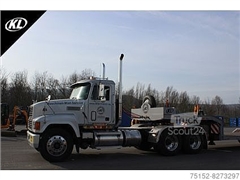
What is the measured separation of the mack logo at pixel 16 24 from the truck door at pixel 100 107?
10.8ft

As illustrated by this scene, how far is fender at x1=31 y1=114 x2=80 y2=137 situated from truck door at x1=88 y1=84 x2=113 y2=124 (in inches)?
25.3

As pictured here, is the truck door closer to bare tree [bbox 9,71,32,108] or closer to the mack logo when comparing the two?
the mack logo

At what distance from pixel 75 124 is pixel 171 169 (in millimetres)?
3602

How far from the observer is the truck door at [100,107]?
35.7 feet

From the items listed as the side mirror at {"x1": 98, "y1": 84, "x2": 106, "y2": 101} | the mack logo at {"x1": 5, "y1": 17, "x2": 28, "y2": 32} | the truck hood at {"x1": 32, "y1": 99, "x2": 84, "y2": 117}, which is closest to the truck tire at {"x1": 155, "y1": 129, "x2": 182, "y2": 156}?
the side mirror at {"x1": 98, "y1": 84, "x2": 106, "y2": 101}

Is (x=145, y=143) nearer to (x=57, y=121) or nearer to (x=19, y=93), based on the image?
(x=57, y=121)

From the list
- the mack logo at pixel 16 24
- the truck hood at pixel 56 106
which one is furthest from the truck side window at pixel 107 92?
the mack logo at pixel 16 24

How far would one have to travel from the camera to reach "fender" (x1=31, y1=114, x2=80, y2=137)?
32.9 feet

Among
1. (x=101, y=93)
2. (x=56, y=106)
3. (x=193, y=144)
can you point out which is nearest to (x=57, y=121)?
(x=56, y=106)

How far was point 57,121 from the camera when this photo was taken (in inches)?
401

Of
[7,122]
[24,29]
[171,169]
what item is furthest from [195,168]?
[7,122]

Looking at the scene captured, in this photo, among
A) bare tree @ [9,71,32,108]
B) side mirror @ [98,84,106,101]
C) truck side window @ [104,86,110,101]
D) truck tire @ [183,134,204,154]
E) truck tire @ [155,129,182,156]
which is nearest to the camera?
side mirror @ [98,84,106,101]

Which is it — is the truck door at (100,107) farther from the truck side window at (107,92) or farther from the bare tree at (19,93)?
the bare tree at (19,93)

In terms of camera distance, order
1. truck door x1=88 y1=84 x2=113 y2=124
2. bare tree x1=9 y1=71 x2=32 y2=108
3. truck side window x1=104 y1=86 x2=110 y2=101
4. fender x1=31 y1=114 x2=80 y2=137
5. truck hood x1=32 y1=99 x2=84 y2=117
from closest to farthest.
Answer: fender x1=31 y1=114 x2=80 y2=137 → truck hood x1=32 y1=99 x2=84 y2=117 → truck door x1=88 y1=84 x2=113 y2=124 → truck side window x1=104 y1=86 x2=110 y2=101 → bare tree x1=9 y1=71 x2=32 y2=108
